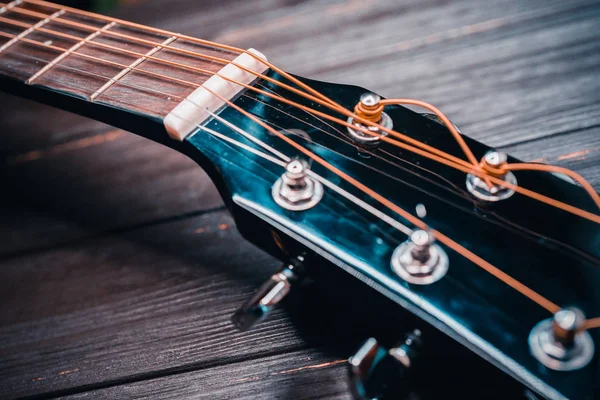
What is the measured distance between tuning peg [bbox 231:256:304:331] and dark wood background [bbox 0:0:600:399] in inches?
4.7

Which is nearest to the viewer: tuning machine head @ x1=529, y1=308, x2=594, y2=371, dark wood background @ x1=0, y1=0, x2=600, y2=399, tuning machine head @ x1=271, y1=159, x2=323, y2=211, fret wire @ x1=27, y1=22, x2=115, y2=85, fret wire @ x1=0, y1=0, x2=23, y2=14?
tuning machine head @ x1=529, y1=308, x2=594, y2=371

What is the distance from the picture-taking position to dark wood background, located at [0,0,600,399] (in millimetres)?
553

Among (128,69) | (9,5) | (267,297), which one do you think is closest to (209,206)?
(128,69)

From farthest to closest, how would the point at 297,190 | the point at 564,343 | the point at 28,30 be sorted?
the point at 28,30
the point at 297,190
the point at 564,343

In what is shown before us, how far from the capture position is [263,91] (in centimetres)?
56

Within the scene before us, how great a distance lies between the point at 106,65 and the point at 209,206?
0.79 feet

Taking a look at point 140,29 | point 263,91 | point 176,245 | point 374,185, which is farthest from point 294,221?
point 140,29

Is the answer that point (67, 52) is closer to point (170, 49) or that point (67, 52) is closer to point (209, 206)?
point (170, 49)

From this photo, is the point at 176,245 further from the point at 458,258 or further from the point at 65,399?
the point at 458,258

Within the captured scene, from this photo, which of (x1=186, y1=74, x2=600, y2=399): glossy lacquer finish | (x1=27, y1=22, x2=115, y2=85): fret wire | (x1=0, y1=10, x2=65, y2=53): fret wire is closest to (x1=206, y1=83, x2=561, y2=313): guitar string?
(x1=186, y1=74, x2=600, y2=399): glossy lacquer finish

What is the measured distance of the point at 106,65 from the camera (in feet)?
2.14

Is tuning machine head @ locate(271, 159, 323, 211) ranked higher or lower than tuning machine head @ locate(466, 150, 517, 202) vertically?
lower

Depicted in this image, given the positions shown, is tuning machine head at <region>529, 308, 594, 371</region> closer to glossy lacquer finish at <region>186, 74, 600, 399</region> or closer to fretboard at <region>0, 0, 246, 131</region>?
glossy lacquer finish at <region>186, 74, 600, 399</region>

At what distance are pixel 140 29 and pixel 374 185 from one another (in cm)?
44
